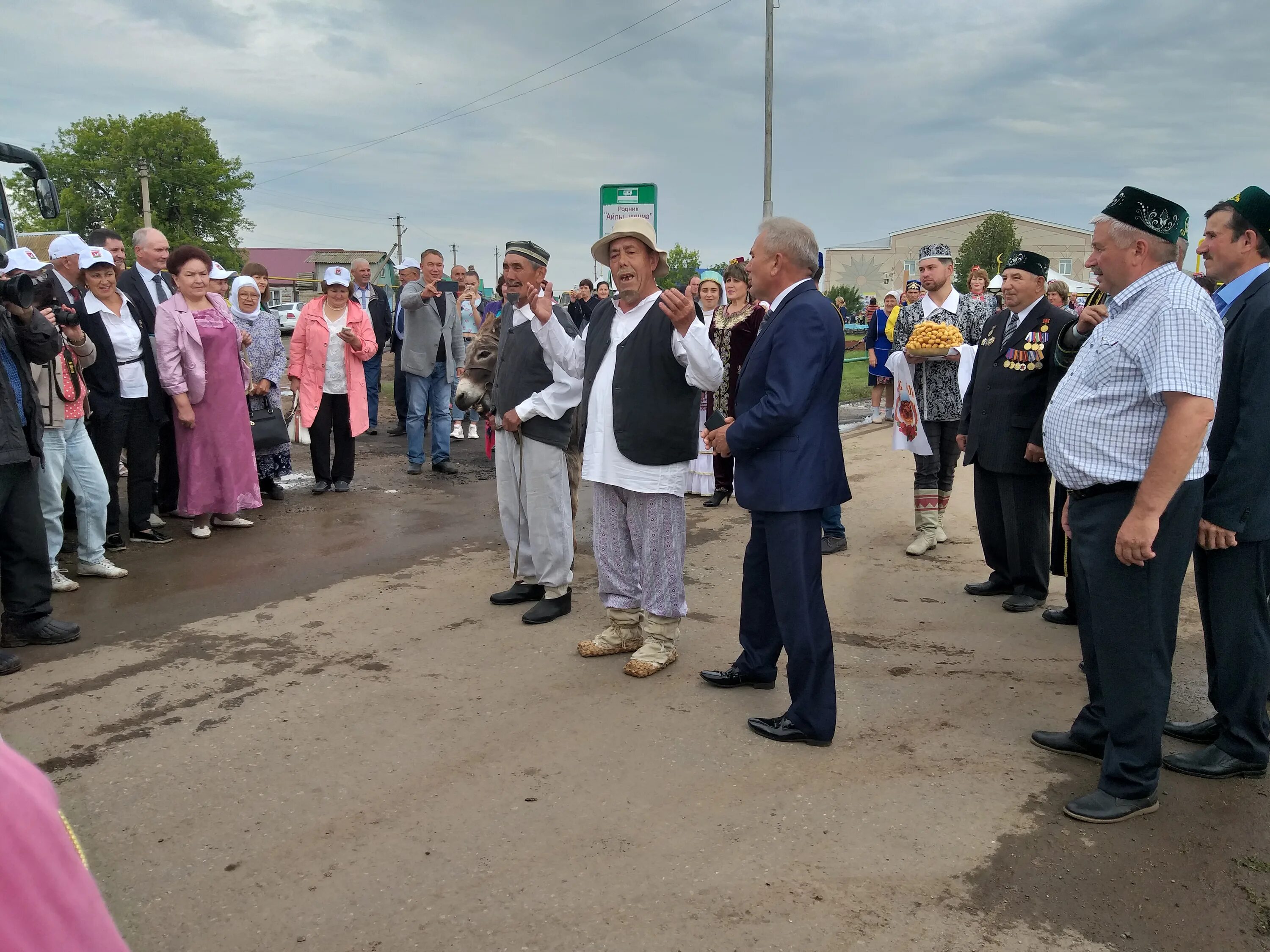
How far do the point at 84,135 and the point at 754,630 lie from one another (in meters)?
71.0

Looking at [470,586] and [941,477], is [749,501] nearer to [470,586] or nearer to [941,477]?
[470,586]

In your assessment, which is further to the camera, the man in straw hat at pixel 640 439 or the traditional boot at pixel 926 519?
the traditional boot at pixel 926 519

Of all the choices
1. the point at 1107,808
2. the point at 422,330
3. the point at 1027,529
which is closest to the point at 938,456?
the point at 1027,529

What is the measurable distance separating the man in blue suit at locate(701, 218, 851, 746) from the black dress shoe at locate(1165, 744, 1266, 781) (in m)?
1.32

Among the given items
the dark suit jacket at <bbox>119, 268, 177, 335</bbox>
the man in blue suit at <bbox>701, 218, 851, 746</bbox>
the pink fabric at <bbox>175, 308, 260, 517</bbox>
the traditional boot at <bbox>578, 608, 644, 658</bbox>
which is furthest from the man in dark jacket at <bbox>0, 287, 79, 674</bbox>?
the man in blue suit at <bbox>701, 218, 851, 746</bbox>

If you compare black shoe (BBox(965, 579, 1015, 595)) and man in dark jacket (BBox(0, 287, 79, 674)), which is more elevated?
man in dark jacket (BBox(0, 287, 79, 674))

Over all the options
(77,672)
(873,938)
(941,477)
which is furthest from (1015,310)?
(77,672)

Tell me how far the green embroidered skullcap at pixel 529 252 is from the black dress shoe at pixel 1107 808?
3.73m

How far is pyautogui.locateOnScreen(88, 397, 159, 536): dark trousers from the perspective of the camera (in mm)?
6586

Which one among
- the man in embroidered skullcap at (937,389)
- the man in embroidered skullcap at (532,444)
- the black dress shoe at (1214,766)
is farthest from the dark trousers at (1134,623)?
the man in embroidered skullcap at (937,389)

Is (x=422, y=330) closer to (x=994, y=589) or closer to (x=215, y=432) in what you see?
(x=215, y=432)

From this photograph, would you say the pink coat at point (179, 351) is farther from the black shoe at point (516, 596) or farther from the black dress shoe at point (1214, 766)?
the black dress shoe at point (1214, 766)

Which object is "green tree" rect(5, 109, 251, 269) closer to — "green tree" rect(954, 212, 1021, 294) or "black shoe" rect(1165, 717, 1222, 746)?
"green tree" rect(954, 212, 1021, 294)

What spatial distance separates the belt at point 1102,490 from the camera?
3.17 meters
